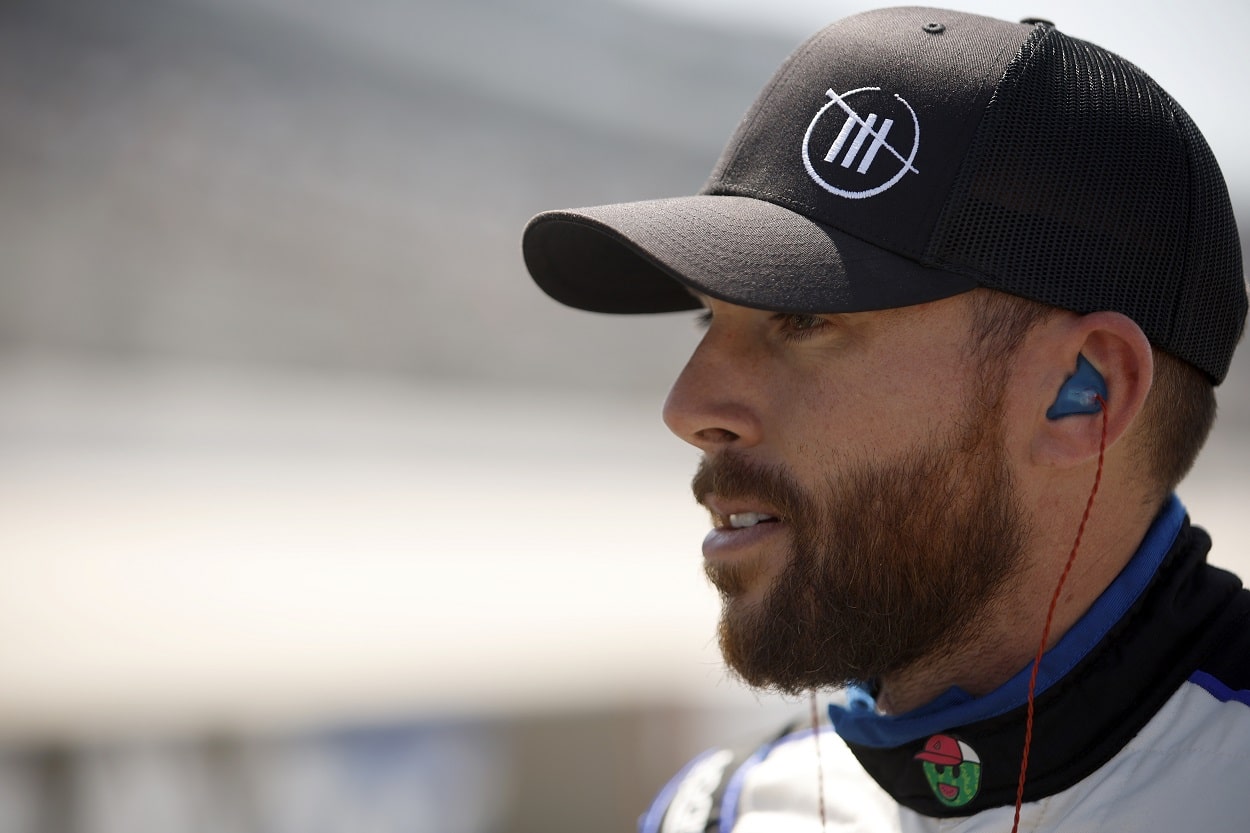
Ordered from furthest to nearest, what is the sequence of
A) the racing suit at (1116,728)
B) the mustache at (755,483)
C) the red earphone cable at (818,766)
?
the red earphone cable at (818,766), the mustache at (755,483), the racing suit at (1116,728)

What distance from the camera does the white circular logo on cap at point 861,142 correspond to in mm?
1183

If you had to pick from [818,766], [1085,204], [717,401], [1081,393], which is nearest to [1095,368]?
[1081,393]

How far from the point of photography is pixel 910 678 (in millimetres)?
1289

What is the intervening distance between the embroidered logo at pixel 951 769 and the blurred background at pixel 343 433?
0.50 meters

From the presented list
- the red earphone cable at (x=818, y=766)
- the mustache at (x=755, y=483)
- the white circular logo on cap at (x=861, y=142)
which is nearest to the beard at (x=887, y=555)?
the mustache at (x=755, y=483)

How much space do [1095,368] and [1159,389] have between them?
0.11 meters

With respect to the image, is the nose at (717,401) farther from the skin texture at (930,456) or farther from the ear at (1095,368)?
the ear at (1095,368)

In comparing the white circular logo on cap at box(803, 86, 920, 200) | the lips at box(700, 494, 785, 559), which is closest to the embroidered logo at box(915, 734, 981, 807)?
the lips at box(700, 494, 785, 559)

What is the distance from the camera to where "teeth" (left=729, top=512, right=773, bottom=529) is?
1.26m

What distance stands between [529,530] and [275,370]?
4.59m

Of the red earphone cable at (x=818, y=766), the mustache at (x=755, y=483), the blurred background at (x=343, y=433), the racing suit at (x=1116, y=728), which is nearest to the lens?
the racing suit at (x=1116, y=728)

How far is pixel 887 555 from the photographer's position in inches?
48.0

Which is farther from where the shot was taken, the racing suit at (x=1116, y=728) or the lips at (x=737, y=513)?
the lips at (x=737, y=513)

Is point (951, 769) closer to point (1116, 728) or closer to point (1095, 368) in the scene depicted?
point (1116, 728)
